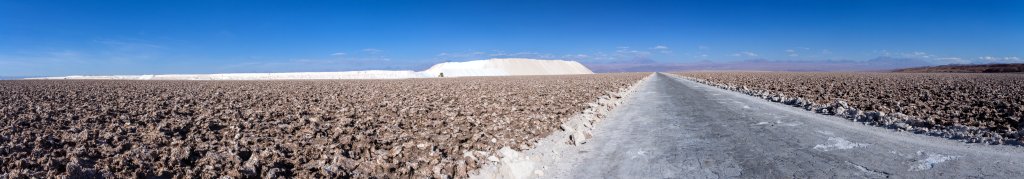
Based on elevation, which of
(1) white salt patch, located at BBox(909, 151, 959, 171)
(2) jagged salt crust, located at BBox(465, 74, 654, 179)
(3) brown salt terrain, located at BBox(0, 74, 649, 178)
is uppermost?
(3) brown salt terrain, located at BBox(0, 74, 649, 178)

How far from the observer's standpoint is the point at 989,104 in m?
13.8

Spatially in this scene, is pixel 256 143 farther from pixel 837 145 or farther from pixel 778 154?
pixel 837 145

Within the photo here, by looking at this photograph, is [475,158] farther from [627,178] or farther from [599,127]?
[599,127]

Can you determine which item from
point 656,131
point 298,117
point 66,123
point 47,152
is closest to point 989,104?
point 656,131

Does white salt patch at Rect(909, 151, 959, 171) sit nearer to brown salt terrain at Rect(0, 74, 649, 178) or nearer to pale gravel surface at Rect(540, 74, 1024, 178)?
pale gravel surface at Rect(540, 74, 1024, 178)

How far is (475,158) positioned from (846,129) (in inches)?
263

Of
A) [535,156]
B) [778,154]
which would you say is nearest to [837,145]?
[778,154]

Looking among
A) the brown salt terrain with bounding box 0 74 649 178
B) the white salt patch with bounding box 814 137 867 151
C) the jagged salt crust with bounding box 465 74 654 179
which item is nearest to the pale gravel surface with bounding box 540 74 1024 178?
the white salt patch with bounding box 814 137 867 151

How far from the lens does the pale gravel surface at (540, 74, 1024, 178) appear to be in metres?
5.73

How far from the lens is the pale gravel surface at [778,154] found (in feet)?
18.8

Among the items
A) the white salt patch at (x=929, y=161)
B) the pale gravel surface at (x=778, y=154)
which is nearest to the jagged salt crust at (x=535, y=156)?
the pale gravel surface at (x=778, y=154)

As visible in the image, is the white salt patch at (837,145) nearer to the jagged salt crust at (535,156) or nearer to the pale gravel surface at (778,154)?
the pale gravel surface at (778,154)

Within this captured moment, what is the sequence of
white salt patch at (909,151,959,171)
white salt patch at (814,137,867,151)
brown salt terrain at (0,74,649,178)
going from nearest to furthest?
brown salt terrain at (0,74,649,178), white salt patch at (909,151,959,171), white salt patch at (814,137,867,151)

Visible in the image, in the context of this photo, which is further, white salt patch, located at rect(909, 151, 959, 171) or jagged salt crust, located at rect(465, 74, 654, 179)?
jagged salt crust, located at rect(465, 74, 654, 179)
